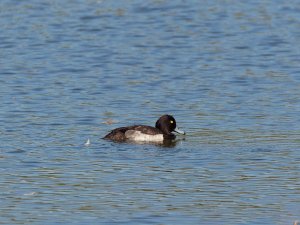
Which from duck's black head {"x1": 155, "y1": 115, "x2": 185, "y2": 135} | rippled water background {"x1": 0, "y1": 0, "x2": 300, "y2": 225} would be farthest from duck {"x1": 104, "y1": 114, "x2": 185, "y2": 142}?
rippled water background {"x1": 0, "y1": 0, "x2": 300, "y2": 225}

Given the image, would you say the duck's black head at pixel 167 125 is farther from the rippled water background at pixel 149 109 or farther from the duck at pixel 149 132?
the rippled water background at pixel 149 109

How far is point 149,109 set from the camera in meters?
23.6

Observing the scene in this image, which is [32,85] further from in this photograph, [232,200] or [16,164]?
[232,200]

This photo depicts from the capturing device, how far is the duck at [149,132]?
20.3 m

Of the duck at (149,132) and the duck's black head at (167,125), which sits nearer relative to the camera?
the duck at (149,132)

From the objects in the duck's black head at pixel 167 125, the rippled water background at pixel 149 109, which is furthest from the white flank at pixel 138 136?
the rippled water background at pixel 149 109

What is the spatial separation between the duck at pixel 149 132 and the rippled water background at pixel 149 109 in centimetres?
34

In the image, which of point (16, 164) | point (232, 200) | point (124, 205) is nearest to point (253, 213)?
point (232, 200)

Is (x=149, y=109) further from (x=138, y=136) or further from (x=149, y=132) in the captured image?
(x=138, y=136)

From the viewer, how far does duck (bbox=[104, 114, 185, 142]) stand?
66.6 ft

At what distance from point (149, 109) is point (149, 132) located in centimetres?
280

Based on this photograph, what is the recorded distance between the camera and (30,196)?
51.2 ft

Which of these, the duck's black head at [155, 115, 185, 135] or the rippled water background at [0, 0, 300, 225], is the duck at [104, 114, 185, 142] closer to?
the duck's black head at [155, 115, 185, 135]

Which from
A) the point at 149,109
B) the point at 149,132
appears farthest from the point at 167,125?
the point at 149,109
